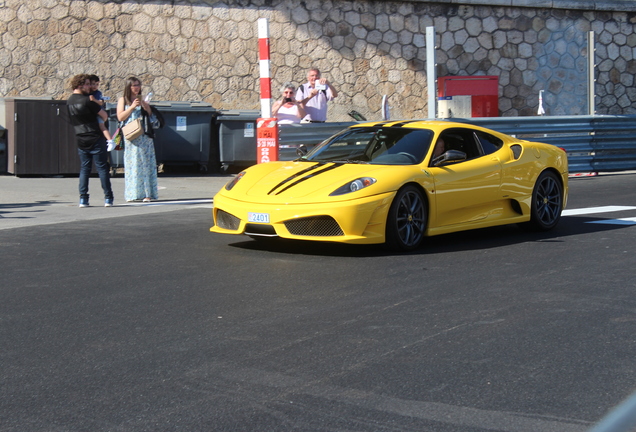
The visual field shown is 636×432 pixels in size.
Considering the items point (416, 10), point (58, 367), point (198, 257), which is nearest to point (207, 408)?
point (58, 367)

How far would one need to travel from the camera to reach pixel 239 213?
25.6 ft

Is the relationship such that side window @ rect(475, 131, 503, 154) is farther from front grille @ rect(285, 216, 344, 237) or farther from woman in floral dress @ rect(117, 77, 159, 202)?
woman in floral dress @ rect(117, 77, 159, 202)

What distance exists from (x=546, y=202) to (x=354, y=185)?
2525 millimetres

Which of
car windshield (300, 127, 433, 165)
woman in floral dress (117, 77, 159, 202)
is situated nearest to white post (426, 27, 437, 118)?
woman in floral dress (117, 77, 159, 202)

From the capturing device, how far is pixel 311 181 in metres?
7.89

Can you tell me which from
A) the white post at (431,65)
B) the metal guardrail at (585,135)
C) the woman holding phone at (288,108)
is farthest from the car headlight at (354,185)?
the metal guardrail at (585,135)

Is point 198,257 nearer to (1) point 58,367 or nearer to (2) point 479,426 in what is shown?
(1) point 58,367

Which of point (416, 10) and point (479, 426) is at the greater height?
point (416, 10)

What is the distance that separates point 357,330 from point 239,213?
2992mm

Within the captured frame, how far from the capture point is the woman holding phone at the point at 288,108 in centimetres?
1466

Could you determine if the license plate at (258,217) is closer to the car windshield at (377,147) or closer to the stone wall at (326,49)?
the car windshield at (377,147)

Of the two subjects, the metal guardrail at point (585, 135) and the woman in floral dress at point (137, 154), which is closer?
the woman in floral dress at point (137, 154)

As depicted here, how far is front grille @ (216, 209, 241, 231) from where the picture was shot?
7.89m

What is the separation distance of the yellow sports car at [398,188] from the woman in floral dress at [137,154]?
12.8 feet
